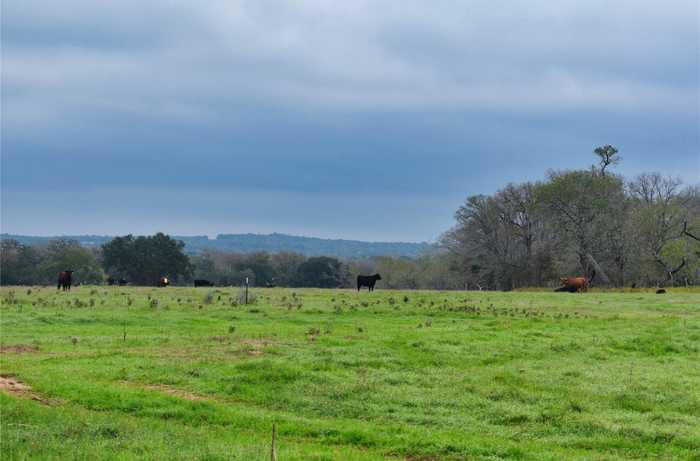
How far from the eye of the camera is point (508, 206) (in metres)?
86.2

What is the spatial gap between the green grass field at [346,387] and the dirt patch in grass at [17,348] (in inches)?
2.7

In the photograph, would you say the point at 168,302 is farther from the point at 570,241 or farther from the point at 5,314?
the point at 570,241

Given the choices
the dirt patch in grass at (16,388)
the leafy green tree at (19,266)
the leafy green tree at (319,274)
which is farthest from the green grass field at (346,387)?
the leafy green tree at (319,274)

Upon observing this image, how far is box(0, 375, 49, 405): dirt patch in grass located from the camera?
54.9 feet

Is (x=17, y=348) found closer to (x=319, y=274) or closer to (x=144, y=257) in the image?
(x=144, y=257)

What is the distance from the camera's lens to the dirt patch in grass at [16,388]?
16.7 m

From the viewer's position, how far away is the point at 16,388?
17547 millimetres

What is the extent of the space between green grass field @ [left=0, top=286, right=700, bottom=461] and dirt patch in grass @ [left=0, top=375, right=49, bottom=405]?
6cm

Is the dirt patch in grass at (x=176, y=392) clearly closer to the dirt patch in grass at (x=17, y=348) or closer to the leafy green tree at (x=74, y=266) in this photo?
the dirt patch in grass at (x=17, y=348)

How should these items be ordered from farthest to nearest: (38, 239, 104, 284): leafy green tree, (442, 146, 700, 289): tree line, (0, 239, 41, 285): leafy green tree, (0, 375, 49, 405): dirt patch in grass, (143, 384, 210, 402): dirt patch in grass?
(0, 239, 41, 285): leafy green tree, (38, 239, 104, 284): leafy green tree, (442, 146, 700, 289): tree line, (143, 384, 210, 402): dirt patch in grass, (0, 375, 49, 405): dirt patch in grass

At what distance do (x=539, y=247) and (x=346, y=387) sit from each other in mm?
69608

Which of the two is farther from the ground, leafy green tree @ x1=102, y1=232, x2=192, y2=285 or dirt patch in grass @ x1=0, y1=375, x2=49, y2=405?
leafy green tree @ x1=102, y1=232, x2=192, y2=285

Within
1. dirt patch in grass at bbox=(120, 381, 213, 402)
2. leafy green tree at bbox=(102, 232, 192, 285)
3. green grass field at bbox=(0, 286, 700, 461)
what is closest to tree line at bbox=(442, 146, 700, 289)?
leafy green tree at bbox=(102, 232, 192, 285)

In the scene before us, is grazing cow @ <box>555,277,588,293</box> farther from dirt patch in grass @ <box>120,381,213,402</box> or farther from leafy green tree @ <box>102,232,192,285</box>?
dirt patch in grass @ <box>120,381,213,402</box>
